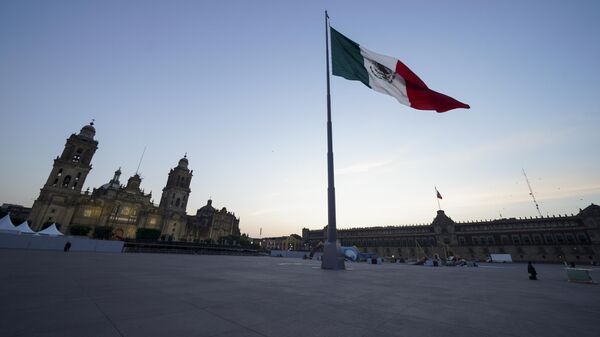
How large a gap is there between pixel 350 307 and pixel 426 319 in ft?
3.85

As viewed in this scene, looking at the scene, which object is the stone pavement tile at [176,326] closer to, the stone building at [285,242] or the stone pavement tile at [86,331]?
the stone pavement tile at [86,331]

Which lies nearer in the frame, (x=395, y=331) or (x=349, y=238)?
(x=395, y=331)

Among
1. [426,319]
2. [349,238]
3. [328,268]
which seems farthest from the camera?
[349,238]

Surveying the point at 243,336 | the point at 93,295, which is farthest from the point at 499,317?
the point at 93,295

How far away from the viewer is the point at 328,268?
1238 cm

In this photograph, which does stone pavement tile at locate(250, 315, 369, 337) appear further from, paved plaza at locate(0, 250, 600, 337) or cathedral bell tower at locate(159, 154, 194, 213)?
cathedral bell tower at locate(159, 154, 194, 213)

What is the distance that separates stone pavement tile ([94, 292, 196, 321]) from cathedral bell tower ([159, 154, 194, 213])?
294 ft

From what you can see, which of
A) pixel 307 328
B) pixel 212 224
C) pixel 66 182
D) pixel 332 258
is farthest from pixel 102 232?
pixel 307 328

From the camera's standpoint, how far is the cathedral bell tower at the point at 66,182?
59.9 m

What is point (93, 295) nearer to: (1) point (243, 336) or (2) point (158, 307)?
(2) point (158, 307)

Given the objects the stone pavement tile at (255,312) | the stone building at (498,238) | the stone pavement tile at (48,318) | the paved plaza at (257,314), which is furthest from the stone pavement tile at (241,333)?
the stone building at (498,238)

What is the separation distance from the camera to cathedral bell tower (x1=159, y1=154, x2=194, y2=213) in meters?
84.8

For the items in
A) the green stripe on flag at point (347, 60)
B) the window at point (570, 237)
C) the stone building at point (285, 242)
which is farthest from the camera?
the stone building at point (285, 242)

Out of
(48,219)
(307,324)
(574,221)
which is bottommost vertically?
(307,324)
